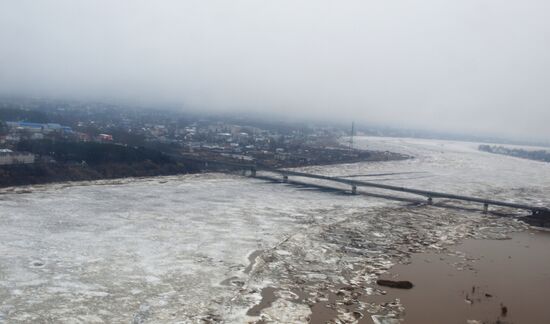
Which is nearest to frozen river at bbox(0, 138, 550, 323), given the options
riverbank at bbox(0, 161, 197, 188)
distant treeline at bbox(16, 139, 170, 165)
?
riverbank at bbox(0, 161, 197, 188)

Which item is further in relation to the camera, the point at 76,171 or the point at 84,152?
the point at 84,152

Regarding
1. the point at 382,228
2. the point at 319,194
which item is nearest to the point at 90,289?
the point at 382,228

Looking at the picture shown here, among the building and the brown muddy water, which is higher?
the building

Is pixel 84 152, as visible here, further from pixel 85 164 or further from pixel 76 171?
pixel 76 171

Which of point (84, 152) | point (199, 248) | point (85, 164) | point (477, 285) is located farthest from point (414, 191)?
point (84, 152)

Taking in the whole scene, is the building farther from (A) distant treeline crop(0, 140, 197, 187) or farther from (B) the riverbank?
(B) the riverbank

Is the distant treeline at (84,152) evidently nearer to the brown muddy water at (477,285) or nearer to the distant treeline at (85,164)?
the distant treeline at (85,164)
